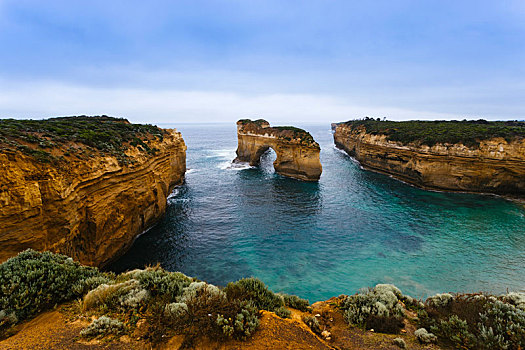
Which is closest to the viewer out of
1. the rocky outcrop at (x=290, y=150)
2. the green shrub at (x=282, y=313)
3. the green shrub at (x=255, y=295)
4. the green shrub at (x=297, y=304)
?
the green shrub at (x=282, y=313)

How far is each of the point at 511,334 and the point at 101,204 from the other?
17.7 m

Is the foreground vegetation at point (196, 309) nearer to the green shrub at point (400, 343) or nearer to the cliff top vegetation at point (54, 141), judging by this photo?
the green shrub at point (400, 343)

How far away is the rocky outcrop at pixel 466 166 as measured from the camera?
28.0 m

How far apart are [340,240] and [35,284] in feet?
60.3

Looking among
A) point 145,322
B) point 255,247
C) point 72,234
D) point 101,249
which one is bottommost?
point 255,247

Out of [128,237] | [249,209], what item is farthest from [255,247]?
[128,237]

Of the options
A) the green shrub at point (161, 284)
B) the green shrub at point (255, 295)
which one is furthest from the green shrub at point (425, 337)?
the green shrub at point (161, 284)

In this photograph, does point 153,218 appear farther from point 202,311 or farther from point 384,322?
point 384,322

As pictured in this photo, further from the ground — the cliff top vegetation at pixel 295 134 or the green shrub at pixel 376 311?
the cliff top vegetation at pixel 295 134

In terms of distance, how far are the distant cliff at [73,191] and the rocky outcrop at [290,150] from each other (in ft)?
79.5

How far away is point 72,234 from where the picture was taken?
37.9 feet

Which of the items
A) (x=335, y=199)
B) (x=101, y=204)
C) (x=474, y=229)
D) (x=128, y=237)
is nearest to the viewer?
(x=101, y=204)

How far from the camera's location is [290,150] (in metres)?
38.8

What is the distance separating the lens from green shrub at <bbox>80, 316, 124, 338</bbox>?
4785 mm
